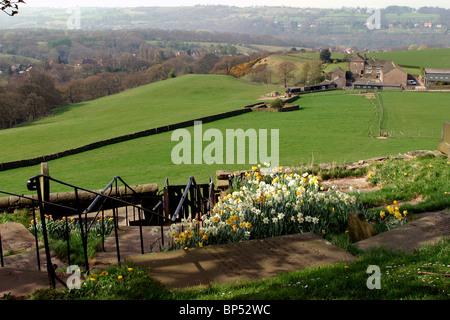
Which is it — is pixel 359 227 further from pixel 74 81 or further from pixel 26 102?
pixel 74 81

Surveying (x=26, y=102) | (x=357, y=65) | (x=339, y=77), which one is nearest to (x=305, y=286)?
(x=26, y=102)

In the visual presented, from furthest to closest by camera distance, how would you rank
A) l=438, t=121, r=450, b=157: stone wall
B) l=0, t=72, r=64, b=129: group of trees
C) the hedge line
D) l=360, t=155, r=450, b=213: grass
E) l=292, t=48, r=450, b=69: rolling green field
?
1. l=292, t=48, r=450, b=69: rolling green field
2. l=0, t=72, r=64, b=129: group of trees
3. the hedge line
4. l=438, t=121, r=450, b=157: stone wall
5. l=360, t=155, r=450, b=213: grass

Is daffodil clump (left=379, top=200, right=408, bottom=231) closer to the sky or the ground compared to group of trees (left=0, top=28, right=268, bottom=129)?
closer to the sky

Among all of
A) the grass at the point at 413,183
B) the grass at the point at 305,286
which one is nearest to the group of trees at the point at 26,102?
the grass at the point at 413,183

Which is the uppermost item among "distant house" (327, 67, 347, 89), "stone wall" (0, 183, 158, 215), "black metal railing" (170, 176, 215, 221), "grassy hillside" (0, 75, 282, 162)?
"black metal railing" (170, 176, 215, 221)

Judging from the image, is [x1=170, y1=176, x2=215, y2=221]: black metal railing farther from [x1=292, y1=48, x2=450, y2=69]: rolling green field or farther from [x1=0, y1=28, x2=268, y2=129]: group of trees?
[x1=292, y1=48, x2=450, y2=69]: rolling green field

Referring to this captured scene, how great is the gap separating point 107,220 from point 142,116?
47187 mm

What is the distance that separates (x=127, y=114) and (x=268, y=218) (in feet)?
177

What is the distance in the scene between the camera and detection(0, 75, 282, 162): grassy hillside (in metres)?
39.7

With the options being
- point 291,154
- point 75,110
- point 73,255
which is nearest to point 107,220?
point 73,255

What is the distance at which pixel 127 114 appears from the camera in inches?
2308

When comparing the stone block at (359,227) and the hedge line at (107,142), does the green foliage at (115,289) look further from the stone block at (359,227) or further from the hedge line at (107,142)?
the hedge line at (107,142)

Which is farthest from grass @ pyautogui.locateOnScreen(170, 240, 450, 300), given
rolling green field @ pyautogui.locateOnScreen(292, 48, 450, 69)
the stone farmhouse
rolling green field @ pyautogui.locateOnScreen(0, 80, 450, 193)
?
rolling green field @ pyautogui.locateOnScreen(292, 48, 450, 69)
